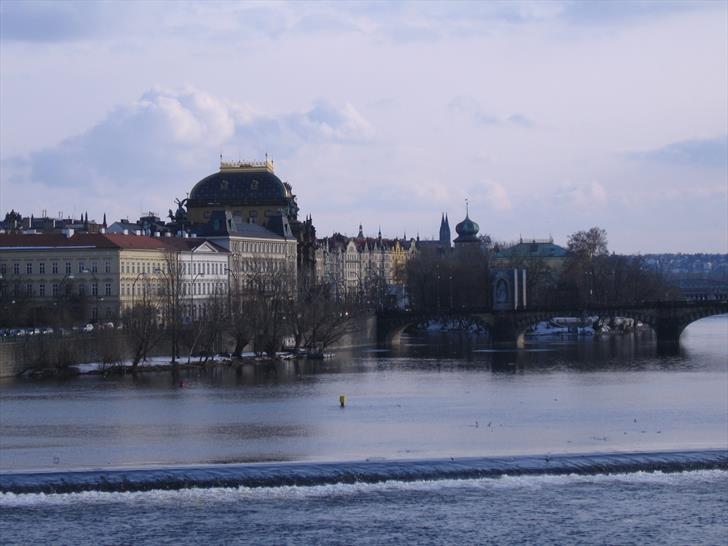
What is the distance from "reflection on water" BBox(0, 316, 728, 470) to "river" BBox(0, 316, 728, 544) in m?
0.11

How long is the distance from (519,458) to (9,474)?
12869 mm

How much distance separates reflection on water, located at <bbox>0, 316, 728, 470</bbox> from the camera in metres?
48.2

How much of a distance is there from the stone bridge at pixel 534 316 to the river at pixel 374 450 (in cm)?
2721

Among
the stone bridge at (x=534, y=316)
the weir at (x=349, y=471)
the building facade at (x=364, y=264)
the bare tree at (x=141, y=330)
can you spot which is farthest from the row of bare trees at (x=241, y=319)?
the building facade at (x=364, y=264)

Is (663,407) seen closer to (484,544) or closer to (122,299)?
(484,544)

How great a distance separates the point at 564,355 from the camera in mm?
95000

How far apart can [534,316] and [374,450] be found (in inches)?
2515

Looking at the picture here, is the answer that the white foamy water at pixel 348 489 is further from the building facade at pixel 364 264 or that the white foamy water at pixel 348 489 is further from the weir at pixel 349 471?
the building facade at pixel 364 264

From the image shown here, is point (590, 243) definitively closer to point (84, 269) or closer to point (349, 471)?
point (84, 269)

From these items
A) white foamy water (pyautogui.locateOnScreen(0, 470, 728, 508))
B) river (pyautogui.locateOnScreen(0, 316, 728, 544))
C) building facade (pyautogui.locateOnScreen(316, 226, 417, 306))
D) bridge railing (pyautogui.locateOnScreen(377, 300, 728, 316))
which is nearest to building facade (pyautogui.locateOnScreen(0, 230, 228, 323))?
bridge railing (pyautogui.locateOnScreen(377, 300, 728, 316))

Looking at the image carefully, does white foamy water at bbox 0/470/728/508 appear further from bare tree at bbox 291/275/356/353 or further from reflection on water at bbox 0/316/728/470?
bare tree at bbox 291/275/356/353

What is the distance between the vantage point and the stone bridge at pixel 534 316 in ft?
350

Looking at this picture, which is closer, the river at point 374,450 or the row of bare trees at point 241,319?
the river at point 374,450

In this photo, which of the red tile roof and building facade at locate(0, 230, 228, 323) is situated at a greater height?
the red tile roof
